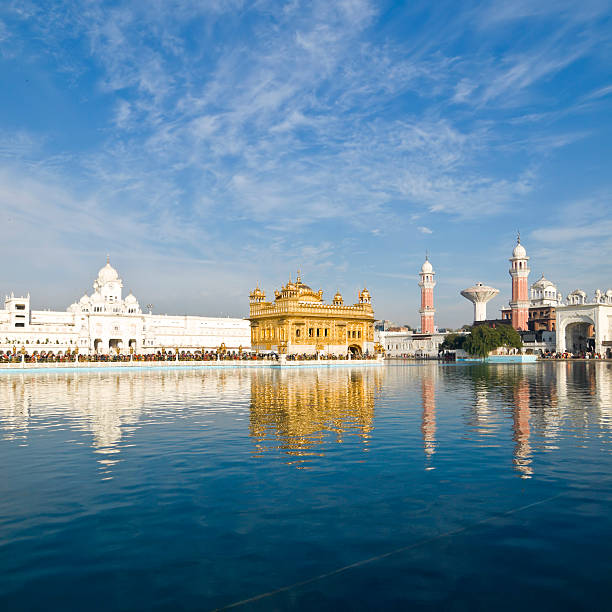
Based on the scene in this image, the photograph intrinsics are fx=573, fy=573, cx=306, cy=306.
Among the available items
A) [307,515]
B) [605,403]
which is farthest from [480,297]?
[307,515]

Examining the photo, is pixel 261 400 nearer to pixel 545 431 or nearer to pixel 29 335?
pixel 545 431

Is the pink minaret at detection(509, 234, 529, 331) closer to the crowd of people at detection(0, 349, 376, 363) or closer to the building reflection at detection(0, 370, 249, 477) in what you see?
the crowd of people at detection(0, 349, 376, 363)

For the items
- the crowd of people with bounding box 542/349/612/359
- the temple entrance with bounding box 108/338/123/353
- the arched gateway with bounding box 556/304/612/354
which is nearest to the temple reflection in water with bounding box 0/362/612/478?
the crowd of people with bounding box 542/349/612/359

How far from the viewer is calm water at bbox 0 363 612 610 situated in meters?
5.89

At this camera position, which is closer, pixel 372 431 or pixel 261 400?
pixel 372 431

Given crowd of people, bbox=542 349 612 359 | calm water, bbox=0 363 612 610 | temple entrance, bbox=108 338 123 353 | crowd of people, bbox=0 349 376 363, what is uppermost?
temple entrance, bbox=108 338 123 353

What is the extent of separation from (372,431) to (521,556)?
331 inches

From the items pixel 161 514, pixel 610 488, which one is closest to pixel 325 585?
pixel 161 514

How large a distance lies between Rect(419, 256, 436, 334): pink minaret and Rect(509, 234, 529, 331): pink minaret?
66.6 feet

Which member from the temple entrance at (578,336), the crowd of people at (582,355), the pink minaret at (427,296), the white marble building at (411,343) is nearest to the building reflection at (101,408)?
the crowd of people at (582,355)

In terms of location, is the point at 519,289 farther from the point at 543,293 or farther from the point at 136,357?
the point at 136,357

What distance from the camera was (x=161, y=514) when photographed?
8227 mm

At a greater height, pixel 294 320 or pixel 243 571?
pixel 294 320

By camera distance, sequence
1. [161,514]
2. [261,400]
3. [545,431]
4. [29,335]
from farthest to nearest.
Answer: [29,335]
[261,400]
[545,431]
[161,514]
